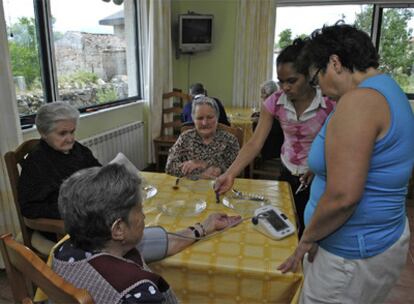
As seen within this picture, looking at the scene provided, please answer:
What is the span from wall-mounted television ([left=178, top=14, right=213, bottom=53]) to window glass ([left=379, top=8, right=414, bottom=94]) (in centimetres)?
218

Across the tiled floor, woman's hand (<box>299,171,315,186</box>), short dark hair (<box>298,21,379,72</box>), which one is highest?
short dark hair (<box>298,21,379,72</box>)

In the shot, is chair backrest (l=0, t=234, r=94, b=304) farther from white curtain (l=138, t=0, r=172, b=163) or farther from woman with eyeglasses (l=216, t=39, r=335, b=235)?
white curtain (l=138, t=0, r=172, b=163)

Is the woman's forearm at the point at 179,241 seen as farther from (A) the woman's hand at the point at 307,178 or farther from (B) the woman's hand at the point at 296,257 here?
(A) the woman's hand at the point at 307,178

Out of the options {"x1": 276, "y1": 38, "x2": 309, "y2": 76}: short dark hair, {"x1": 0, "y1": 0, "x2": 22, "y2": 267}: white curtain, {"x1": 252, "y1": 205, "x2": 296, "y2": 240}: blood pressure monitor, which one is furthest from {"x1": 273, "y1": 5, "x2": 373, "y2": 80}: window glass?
{"x1": 252, "y1": 205, "x2": 296, "y2": 240}: blood pressure monitor

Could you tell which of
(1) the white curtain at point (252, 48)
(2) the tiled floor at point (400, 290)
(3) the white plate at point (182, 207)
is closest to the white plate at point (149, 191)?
(3) the white plate at point (182, 207)

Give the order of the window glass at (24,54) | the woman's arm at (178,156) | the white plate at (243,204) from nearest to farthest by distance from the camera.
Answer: the white plate at (243,204) → the woman's arm at (178,156) → the window glass at (24,54)

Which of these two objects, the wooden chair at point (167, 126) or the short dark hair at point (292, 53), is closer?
the short dark hair at point (292, 53)

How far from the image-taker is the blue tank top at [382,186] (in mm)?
861

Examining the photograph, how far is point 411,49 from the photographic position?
4172 millimetres

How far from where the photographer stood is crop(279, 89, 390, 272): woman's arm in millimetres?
820

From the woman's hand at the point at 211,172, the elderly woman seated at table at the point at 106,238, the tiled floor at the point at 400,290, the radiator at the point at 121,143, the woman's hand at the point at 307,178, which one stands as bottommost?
the tiled floor at the point at 400,290

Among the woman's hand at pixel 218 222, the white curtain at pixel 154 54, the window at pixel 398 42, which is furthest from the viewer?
the window at pixel 398 42

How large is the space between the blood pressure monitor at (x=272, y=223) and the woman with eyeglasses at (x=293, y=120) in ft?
0.97

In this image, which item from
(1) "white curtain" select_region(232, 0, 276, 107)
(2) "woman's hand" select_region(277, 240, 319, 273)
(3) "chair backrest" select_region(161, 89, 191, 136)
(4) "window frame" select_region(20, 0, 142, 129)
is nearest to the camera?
(2) "woman's hand" select_region(277, 240, 319, 273)
